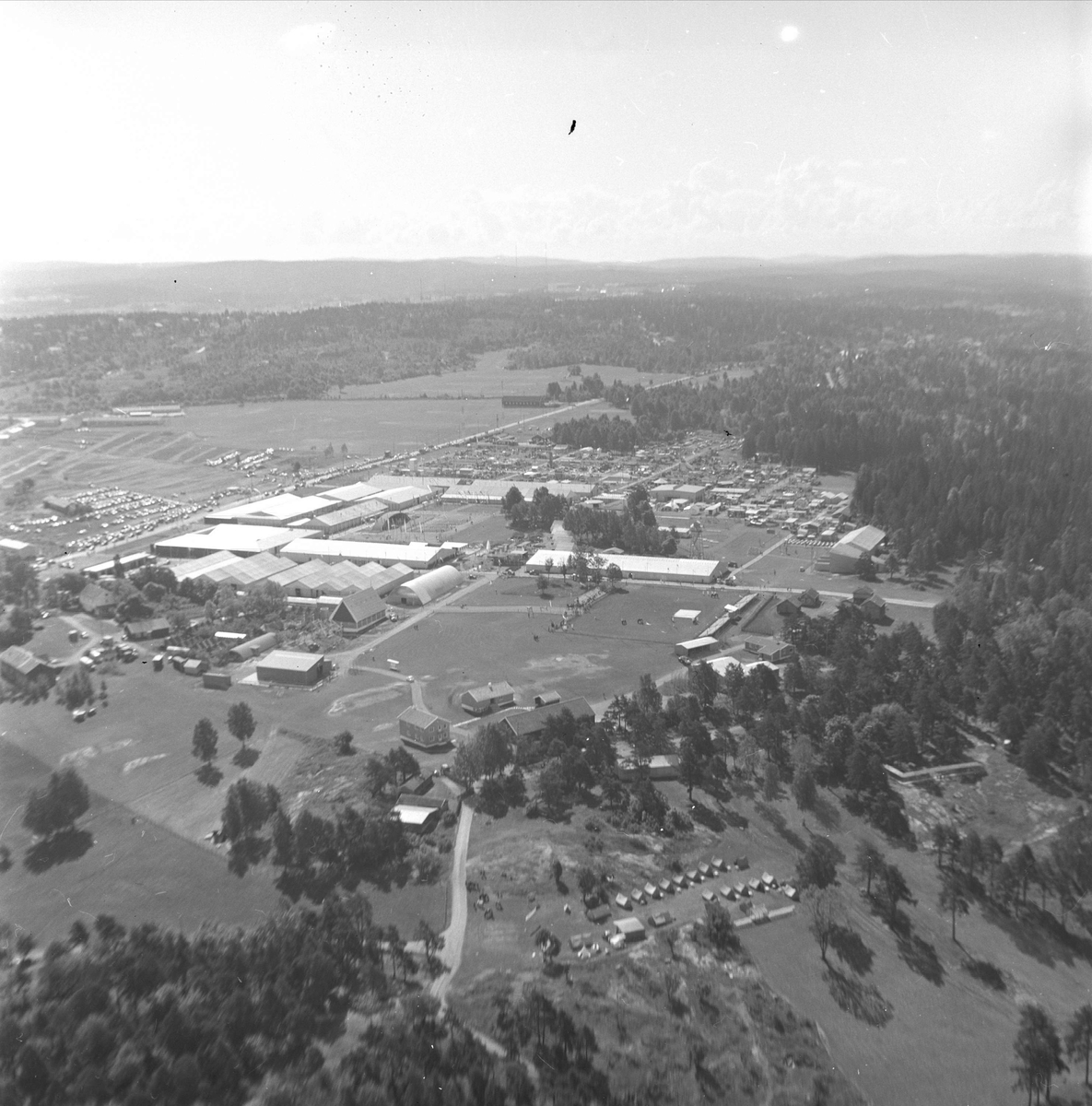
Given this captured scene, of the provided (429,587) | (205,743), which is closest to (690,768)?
(205,743)

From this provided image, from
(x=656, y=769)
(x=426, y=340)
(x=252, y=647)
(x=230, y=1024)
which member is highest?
(x=230, y=1024)

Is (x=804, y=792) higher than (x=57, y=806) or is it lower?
lower

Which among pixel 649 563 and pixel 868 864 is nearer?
pixel 868 864

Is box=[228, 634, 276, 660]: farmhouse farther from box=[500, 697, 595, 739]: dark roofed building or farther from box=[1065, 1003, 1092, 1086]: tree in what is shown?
box=[1065, 1003, 1092, 1086]: tree

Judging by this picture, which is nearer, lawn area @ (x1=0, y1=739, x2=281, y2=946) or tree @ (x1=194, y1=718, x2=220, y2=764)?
lawn area @ (x1=0, y1=739, x2=281, y2=946)

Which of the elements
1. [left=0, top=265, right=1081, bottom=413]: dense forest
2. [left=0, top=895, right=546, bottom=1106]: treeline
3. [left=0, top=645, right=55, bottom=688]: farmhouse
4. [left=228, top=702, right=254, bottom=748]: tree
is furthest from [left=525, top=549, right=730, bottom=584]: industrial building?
[left=0, top=265, right=1081, bottom=413]: dense forest

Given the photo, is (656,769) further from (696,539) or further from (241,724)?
(696,539)
